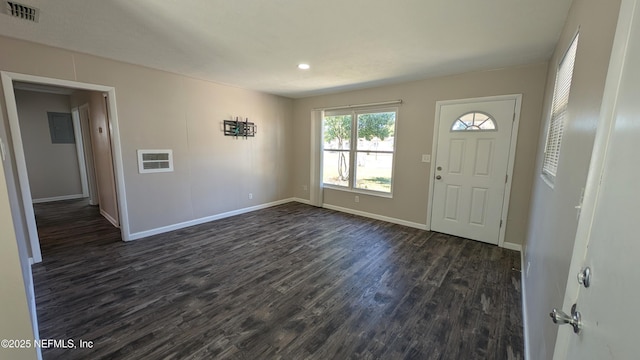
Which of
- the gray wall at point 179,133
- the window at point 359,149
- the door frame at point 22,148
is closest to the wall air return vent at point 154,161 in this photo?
the gray wall at point 179,133

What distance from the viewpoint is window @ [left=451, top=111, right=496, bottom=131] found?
349 cm

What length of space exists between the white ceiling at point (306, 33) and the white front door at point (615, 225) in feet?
5.26

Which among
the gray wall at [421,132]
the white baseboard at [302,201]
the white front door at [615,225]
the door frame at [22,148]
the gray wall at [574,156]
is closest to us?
the white front door at [615,225]

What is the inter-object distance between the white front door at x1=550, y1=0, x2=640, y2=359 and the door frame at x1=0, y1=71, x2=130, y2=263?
4453 millimetres

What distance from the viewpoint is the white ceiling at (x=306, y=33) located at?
1939 millimetres

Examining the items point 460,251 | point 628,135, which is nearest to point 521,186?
point 460,251

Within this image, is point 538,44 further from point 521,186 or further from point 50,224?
point 50,224

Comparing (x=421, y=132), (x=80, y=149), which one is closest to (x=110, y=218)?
(x=80, y=149)

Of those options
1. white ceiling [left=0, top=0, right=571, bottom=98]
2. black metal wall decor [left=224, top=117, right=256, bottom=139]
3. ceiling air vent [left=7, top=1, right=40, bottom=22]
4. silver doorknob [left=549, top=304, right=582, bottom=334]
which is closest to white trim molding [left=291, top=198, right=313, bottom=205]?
black metal wall decor [left=224, top=117, right=256, bottom=139]

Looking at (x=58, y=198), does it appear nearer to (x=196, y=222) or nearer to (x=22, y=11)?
(x=196, y=222)

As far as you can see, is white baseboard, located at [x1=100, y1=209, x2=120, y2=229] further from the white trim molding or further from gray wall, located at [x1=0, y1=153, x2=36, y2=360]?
gray wall, located at [x1=0, y1=153, x2=36, y2=360]

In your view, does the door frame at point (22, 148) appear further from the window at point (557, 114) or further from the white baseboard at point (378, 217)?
the window at point (557, 114)

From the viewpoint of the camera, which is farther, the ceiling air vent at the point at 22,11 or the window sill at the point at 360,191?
the window sill at the point at 360,191

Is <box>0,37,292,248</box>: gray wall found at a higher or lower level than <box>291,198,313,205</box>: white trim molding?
higher
